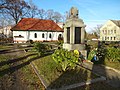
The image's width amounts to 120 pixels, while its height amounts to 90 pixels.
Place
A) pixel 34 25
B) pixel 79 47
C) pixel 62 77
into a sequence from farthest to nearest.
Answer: pixel 34 25 < pixel 79 47 < pixel 62 77

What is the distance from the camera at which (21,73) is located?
9008mm

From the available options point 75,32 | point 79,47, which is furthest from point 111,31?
point 79,47

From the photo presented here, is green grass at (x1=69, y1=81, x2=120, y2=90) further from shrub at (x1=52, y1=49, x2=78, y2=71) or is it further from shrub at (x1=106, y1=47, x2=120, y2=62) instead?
shrub at (x1=106, y1=47, x2=120, y2=62)

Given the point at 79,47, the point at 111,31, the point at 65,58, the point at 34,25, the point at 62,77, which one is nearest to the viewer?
the point at 62,77

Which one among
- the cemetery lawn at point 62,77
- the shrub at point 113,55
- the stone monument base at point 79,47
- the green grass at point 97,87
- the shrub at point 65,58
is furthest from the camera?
the stone monument base at point 79,47

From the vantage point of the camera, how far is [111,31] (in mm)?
65812

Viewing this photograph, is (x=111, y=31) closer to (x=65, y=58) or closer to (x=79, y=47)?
(x=79, y=47)

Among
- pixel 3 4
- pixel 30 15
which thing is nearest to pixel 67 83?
pixel 3 4

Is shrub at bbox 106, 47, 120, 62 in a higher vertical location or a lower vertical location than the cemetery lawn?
higher

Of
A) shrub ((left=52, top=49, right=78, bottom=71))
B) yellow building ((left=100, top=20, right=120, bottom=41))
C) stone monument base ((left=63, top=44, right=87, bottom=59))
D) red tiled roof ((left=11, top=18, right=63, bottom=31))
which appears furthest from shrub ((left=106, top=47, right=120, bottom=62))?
yellow building ((left=100, top=20, right=120, bottom=41))

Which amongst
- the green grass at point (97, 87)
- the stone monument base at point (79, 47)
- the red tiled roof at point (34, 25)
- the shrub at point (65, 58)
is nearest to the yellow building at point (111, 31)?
the red tiled roof at point (34, 25)

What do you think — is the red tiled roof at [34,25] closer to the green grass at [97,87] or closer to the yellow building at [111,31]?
the yellow building at [111,31]

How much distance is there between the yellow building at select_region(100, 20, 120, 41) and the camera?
6247 centimetres

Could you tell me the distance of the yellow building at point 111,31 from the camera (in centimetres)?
6247
